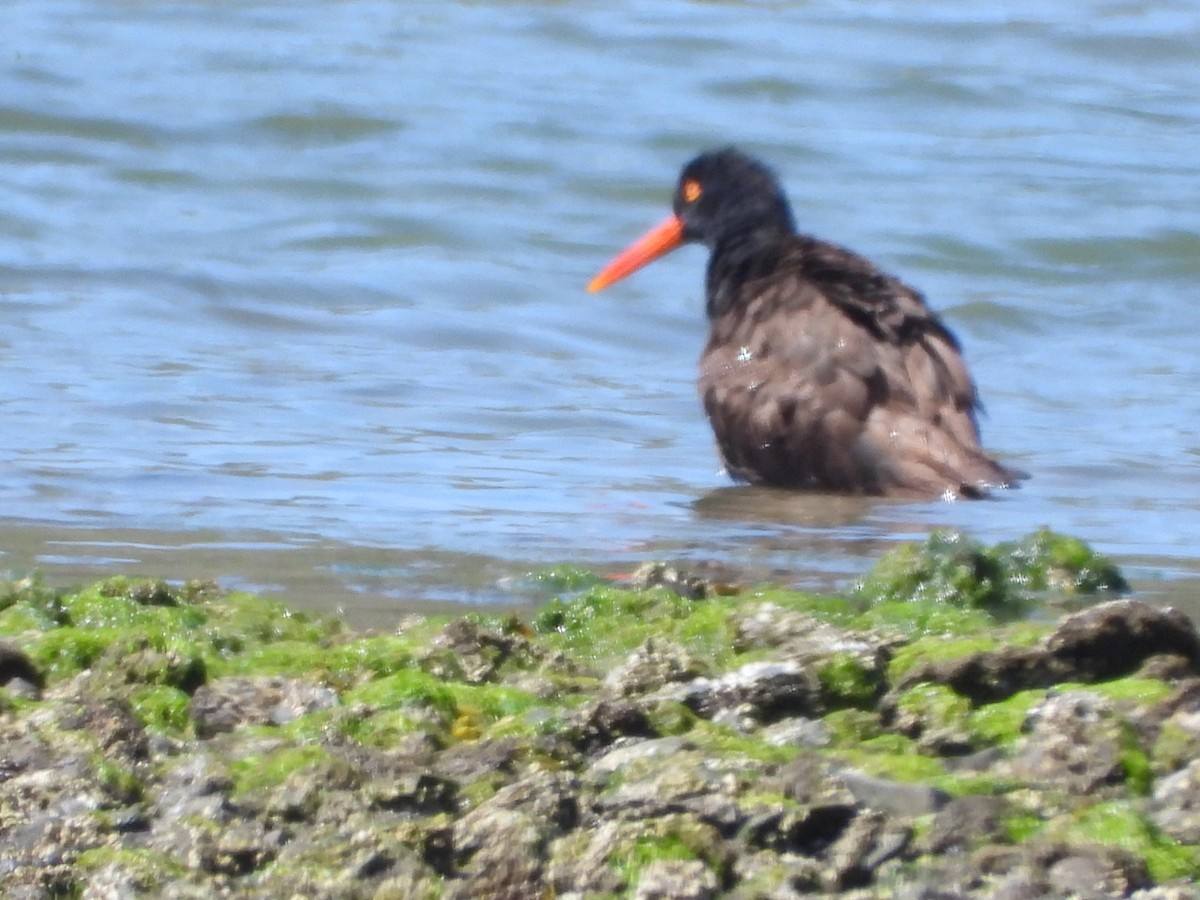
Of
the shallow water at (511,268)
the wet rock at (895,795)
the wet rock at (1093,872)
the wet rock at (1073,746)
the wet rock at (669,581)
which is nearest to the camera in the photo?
the wet rock at (1093,872)

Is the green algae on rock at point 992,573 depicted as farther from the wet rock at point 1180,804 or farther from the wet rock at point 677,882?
the wet rock at point 677,882

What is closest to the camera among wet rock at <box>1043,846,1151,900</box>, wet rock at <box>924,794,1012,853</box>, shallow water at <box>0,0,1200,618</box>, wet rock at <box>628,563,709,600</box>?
wet rock at <box>1043,846,1151,900</box>

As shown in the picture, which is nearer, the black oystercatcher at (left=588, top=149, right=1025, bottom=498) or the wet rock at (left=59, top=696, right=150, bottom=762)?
the wet rock at (left=59, top=696, right=150, bottom=762)

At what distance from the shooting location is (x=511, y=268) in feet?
40.7

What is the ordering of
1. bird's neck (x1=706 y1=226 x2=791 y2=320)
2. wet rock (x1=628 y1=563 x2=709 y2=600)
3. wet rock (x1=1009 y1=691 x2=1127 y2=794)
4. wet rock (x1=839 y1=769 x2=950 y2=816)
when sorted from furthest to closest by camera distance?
bird's neck (x1=706 y1=226 x2=791 y2=320) < wet rock (x1=628 y1=563 x2=709 y2=600) < wet rock (x1=1009 y1=691 x2=1127 y2=794) < wet rock (x1=839 y1=769 x2=950 y2=816)

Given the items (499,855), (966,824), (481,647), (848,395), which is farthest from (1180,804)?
(848,395)

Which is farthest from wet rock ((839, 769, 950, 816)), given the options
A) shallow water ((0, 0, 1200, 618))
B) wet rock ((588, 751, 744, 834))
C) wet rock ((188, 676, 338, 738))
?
shallow water ((0, 0, 1200, 618))

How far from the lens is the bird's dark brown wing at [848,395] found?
7.54 metres

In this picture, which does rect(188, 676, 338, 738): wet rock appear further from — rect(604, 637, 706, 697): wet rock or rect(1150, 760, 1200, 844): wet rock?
rect(1150, 760, 1200, 844): wet rock

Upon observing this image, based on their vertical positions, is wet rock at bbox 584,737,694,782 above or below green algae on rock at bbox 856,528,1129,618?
above

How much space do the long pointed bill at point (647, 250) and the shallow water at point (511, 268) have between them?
0.45 m

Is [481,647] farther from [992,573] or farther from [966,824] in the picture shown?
[992,573]

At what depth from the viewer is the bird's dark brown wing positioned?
754 centimetres

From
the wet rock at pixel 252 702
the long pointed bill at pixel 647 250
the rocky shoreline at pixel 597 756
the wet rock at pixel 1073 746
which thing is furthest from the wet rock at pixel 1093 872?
the long pointed bill at pixel 647 250
